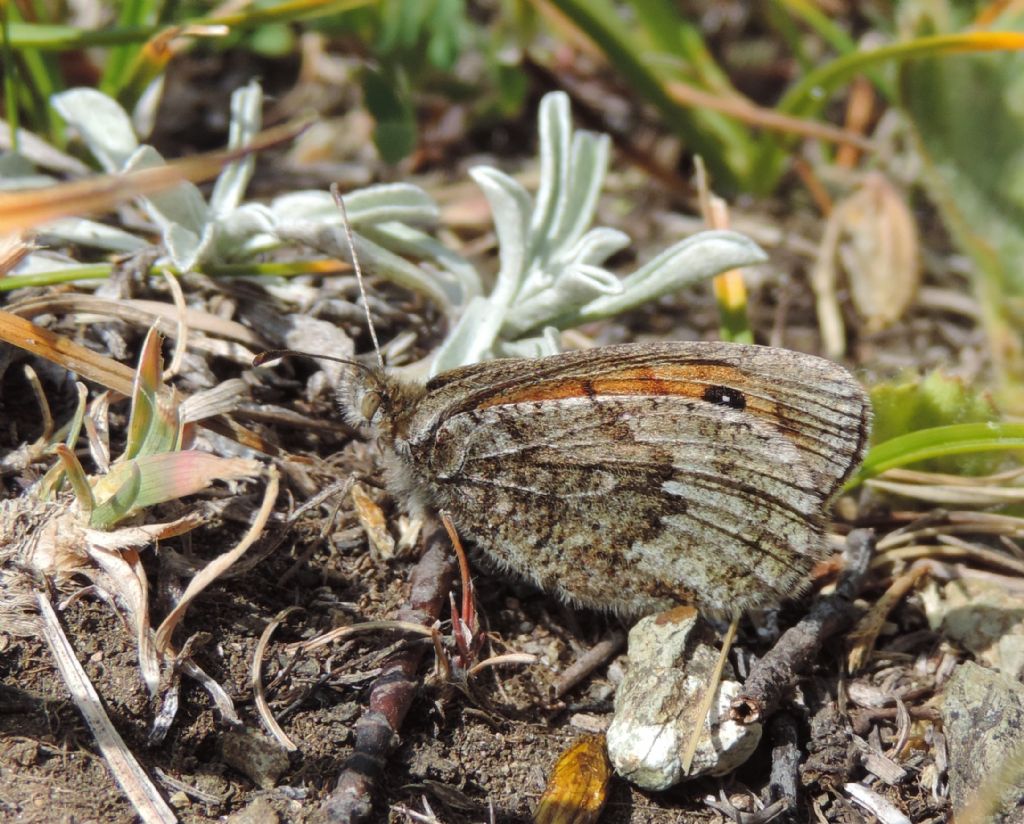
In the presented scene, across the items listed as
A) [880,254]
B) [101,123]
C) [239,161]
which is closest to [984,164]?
[880,254]

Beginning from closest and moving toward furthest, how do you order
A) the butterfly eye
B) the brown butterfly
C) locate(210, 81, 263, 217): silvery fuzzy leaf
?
the brown butterfly < the butterfly eye < locate(210, 81, 263, 217): silvery fuzzy leaf

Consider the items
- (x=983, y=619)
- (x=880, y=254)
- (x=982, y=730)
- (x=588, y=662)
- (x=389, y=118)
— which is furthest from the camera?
(x=880, y=254)

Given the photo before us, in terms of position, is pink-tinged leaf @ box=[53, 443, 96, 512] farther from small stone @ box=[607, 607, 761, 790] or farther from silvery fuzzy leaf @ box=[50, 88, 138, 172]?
small stone @ box=[607, 607, 761, 790]

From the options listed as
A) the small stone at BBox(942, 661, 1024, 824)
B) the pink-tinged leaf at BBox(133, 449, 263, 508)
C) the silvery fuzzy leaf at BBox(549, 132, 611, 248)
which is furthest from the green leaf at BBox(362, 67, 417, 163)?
the small stone at BBox(942, 661, 1024, 824)

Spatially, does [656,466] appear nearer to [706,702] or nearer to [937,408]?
[706,702]

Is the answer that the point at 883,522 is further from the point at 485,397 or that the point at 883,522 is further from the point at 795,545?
the point at 485,397

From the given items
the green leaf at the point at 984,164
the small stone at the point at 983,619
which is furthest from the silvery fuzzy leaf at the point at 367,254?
the green leaf at the point at 984,164
